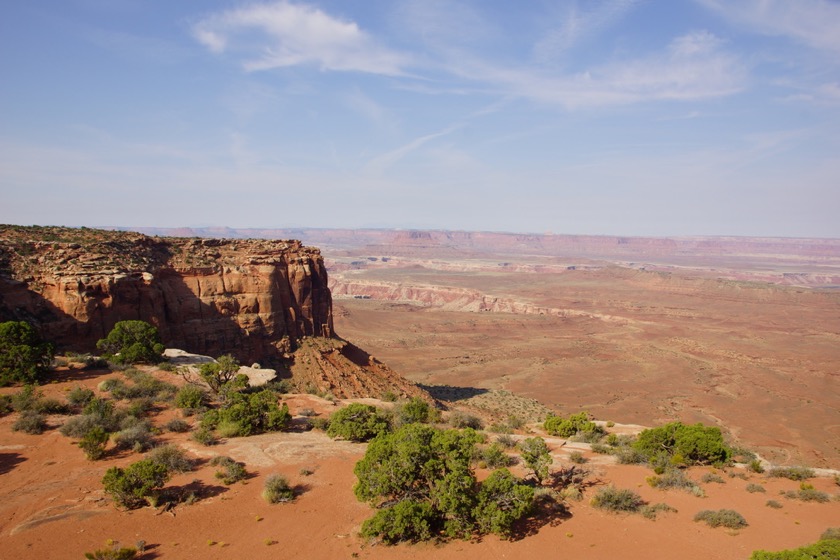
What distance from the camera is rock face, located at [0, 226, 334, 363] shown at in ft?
95.2

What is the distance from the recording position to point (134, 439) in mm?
15875

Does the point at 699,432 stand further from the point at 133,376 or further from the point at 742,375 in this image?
the point at 742,375

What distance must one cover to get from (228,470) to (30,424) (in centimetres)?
801

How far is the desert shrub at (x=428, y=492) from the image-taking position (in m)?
11.5

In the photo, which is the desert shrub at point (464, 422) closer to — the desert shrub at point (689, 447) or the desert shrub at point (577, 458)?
the desert shrub at point (577, 458)

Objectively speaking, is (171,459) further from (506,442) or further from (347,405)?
(506,442)

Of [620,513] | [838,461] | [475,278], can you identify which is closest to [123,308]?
[620,513]

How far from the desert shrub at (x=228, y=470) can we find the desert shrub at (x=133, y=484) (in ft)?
6.38

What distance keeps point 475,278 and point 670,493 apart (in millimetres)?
171190

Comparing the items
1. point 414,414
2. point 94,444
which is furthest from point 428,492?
point 94,444

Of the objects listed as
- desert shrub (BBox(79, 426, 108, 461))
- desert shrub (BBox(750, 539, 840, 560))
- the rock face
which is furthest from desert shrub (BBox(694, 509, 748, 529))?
the rock face

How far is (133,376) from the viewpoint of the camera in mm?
23438

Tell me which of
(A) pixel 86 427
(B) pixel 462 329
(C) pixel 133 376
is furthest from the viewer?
(B) pixel 462 329

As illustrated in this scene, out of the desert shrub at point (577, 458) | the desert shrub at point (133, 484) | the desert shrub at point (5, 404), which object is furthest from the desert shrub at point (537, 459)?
the desert shrub at point (5, 404)
